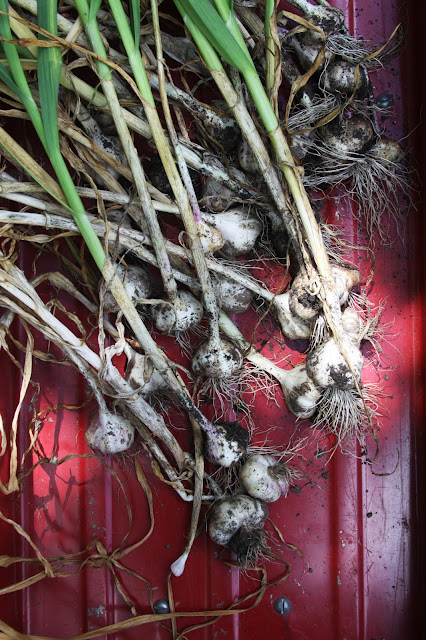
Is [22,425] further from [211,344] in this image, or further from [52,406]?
[211,344]

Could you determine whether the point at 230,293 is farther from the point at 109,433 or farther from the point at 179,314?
the point at 109,433

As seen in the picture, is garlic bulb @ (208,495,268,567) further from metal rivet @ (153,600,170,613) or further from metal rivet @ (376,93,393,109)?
metal rivet @ (376,93,393,109)

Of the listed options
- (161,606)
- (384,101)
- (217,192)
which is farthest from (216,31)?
(161,606)

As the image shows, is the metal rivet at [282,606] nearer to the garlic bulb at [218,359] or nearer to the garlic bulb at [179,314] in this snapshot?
the garlic bulb at [218,359]

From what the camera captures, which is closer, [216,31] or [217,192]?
[216,31]

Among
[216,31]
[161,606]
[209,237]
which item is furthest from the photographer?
[161,606]

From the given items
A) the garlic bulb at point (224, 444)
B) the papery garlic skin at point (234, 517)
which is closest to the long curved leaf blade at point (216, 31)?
the garlic bulb at point (224, 444)
